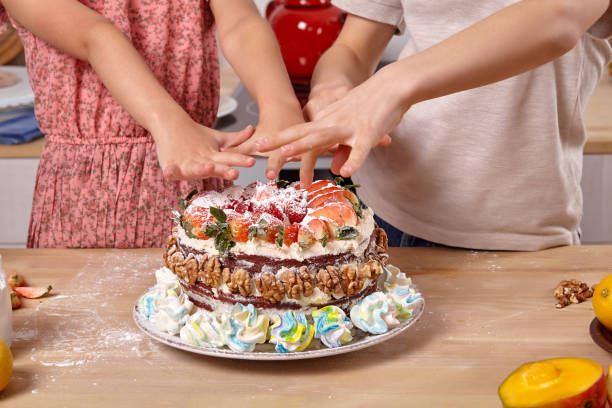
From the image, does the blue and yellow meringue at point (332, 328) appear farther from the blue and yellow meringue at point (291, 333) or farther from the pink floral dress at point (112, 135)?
the pink floral dress at point (112, 135)

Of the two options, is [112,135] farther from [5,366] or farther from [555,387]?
[555,387]

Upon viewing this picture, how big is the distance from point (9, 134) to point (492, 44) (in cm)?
141

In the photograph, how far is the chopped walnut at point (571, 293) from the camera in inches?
38.6

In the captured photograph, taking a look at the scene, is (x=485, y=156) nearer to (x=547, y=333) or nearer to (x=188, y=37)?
(x=547, y=333)

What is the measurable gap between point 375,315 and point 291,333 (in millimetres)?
103

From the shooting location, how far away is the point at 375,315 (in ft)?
2.78

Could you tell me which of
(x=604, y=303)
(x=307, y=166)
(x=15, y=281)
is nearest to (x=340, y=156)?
(x=307, y=166)

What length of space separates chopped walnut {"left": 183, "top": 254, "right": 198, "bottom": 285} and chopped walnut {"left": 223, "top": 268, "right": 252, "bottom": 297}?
1.7 inches

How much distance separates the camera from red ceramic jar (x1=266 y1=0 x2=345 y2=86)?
205 centimetres

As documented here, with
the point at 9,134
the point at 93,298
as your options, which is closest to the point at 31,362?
the point at 93,298

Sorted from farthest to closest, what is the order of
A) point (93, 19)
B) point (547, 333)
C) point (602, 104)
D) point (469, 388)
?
point (602, 104)
point (93, 19)
point (547, 333)
point (469, 388)

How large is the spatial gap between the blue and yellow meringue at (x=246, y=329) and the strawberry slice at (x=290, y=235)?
9 centimetres

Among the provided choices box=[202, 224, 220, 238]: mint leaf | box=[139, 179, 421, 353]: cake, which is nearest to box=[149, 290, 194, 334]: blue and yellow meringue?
box=[139, 179, 421, 353]: cake

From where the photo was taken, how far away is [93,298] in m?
1.02
